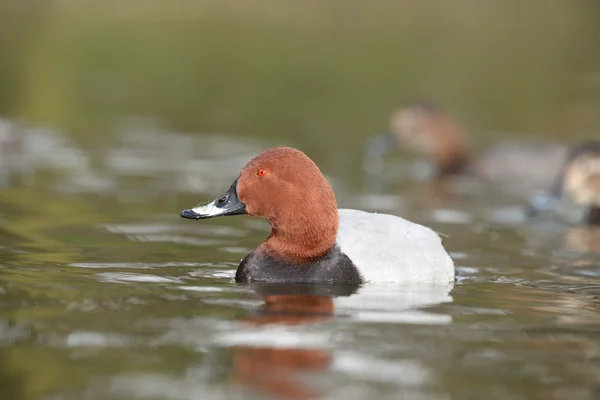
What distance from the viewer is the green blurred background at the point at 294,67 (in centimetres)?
1925

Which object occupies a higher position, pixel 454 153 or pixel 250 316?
pixel 454 153

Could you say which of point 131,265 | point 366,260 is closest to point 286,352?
point 366,260

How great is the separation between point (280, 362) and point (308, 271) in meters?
2.05

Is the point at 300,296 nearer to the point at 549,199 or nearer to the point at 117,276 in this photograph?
the point at 117,276

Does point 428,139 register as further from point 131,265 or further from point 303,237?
point 303,237

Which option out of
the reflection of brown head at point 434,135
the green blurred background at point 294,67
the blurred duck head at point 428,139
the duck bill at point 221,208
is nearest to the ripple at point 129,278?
the duck bill at point 221,208

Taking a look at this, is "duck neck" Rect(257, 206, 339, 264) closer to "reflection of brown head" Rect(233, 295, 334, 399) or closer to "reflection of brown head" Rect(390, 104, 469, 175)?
"reflection of brown head" Rect(233, 295, 334, 399)

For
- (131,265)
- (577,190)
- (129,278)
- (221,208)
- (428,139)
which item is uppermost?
(428,139)

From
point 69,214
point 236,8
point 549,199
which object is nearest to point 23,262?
point 69,214

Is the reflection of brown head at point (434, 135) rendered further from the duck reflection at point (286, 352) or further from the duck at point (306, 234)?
the duck reflection at point (286, 352)

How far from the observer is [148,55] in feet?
85.0

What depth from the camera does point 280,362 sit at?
581 centimetres

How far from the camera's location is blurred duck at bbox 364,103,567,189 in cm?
1584

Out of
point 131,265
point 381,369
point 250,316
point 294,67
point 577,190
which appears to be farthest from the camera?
point 294,67
